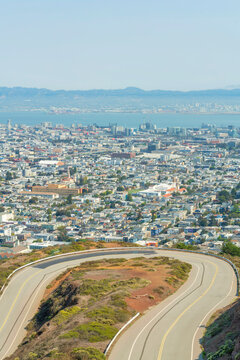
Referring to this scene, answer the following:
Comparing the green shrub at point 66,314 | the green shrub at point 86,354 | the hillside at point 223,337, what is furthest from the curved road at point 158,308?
the green shrub at point 66,314

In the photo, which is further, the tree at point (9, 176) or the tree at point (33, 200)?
the tree at point (9, 176)

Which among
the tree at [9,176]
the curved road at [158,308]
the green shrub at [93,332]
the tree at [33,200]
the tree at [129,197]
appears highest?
the green shrub at [93,332]

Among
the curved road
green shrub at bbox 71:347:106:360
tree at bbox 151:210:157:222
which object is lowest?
tree at bbox 151:210:157:222

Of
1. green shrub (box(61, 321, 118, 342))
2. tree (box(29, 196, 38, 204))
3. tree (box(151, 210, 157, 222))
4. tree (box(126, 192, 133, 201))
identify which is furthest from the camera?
tree (box(126, 192, 133, 201))

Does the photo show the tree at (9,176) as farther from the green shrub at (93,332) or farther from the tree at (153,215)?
the green shrub at (93,332)

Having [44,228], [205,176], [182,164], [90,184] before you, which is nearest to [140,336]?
[44,228]

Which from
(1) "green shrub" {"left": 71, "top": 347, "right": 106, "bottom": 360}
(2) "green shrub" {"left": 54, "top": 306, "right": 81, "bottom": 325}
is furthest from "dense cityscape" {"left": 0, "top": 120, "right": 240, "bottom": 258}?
(1) "green shrub" {"left": 71, "top": 347, "right": 106, "bottom": 360}

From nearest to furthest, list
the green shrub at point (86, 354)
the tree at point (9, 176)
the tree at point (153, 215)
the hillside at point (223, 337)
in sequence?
1. the hillside at point (223, 337)
2. the green shrub at point (86, 354)
3. the tree at point (153, 215)
4. the tree at point (9, 176)

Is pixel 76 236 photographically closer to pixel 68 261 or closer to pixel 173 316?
pixel 68 261

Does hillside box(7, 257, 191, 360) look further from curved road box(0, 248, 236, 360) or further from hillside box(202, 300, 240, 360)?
hillside box(202, 300, 240, 360)
